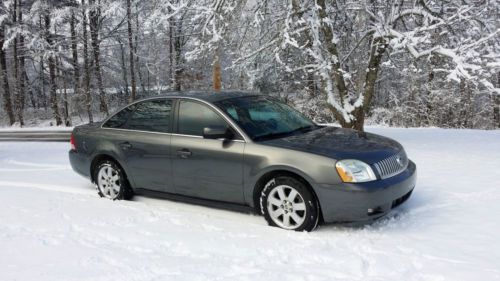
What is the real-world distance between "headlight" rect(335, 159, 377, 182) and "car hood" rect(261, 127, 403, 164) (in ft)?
0.19

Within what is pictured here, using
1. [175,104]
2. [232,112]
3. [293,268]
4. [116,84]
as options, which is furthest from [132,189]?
[116,84]

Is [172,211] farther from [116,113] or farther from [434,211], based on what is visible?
[434,211]

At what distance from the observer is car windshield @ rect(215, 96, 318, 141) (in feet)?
18.5

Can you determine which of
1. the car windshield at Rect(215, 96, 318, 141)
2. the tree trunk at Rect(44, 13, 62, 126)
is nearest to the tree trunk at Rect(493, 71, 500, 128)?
the car windshield at Rect(215, 96, 318, 141)

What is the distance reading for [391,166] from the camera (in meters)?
5.20

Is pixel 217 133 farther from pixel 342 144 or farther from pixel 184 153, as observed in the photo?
pixel 342 144

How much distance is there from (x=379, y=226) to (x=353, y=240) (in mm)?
541

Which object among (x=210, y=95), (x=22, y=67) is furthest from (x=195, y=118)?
(x=22, y=67)

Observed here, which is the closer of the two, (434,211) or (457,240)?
(457,240)

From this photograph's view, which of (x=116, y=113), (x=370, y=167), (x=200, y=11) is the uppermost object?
(x=200, y=11)

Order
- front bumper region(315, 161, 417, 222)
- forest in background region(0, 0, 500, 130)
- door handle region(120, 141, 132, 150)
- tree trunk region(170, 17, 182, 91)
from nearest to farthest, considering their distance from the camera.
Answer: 1. front bumper region(315, 161, 417, 222)
2. door handle region(120, 141, 132, 150)
3. forest in background region(0, 0, 500, 130)
4. tree trunk region(170, 17, 182, 91)

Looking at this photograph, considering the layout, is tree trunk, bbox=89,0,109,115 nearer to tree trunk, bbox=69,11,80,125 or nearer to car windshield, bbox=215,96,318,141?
tree trunk, bbox=69,11,80,125

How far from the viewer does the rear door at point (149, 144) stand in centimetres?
608

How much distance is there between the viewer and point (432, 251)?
4422 mm
